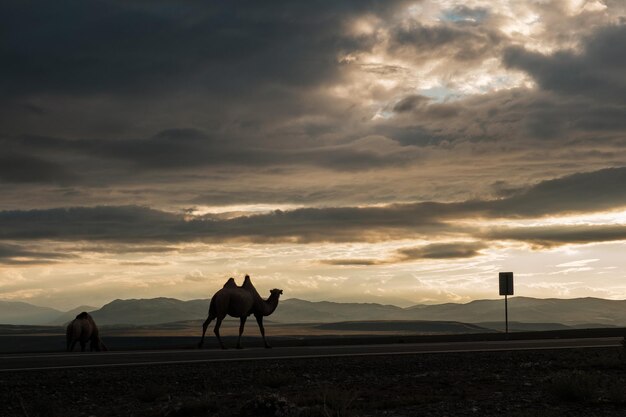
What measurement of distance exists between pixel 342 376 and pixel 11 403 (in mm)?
7086

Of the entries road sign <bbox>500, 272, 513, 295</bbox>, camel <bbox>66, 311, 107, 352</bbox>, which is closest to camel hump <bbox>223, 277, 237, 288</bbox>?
camel <bbox>66, 311, 107, 352</bbox>

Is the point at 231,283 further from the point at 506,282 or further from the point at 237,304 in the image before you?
the point at 506,282

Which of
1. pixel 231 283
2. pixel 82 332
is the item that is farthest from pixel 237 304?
pixel 82 332

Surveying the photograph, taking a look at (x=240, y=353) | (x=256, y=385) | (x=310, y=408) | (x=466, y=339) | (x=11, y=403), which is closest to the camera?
(x=310, y=408)

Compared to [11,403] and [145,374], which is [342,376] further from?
[11,403]

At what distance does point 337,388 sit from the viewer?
16109 mm

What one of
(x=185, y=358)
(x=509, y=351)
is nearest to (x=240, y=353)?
(x=185, y=358)

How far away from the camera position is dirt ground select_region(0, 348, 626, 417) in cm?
1380

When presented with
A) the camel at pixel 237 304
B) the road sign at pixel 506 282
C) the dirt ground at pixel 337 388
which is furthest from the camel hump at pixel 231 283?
the road sign at pixel 506 282

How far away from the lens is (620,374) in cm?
1889

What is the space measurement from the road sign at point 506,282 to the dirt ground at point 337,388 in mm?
19367

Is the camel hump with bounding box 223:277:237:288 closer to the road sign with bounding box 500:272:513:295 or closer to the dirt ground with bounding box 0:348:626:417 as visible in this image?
the dirt ground with bounding box 0:348:626:417

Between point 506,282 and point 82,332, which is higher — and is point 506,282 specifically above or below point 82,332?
above

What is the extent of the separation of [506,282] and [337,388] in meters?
28.2
